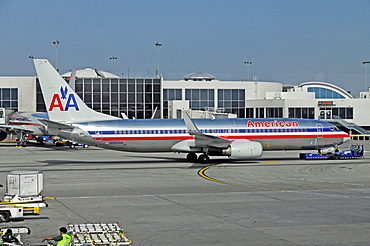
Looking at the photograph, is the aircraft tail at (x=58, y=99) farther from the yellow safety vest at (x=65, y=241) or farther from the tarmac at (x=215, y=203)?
the yellow safety vest at (x=65, y=241)

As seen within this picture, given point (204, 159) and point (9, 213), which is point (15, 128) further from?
point (9, 213)

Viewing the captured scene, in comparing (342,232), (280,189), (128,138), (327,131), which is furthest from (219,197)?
(327,131)

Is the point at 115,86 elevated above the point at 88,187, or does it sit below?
above

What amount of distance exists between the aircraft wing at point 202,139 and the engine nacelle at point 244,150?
0.84 m

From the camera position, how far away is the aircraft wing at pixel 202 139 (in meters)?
42.8

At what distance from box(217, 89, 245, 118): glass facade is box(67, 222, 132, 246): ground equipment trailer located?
8940 centimetres

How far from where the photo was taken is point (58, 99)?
43.8 m

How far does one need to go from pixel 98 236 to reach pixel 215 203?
370 inches

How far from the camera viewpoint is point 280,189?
2795 centimetres

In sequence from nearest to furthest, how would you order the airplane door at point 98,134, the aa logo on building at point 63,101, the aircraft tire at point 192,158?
the airplane door at point 98,134, the aa logo on building at point 63,101, the aircraft tire at point 192,158

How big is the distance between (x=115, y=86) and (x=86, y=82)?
5.62 metres

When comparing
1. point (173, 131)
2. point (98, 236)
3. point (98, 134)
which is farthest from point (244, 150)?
point (98, 236)

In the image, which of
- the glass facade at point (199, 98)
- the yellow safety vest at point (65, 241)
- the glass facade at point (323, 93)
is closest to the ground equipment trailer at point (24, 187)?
the yellow safety vest at point (65, 241)

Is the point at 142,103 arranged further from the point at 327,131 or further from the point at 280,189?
the point at 280,189
